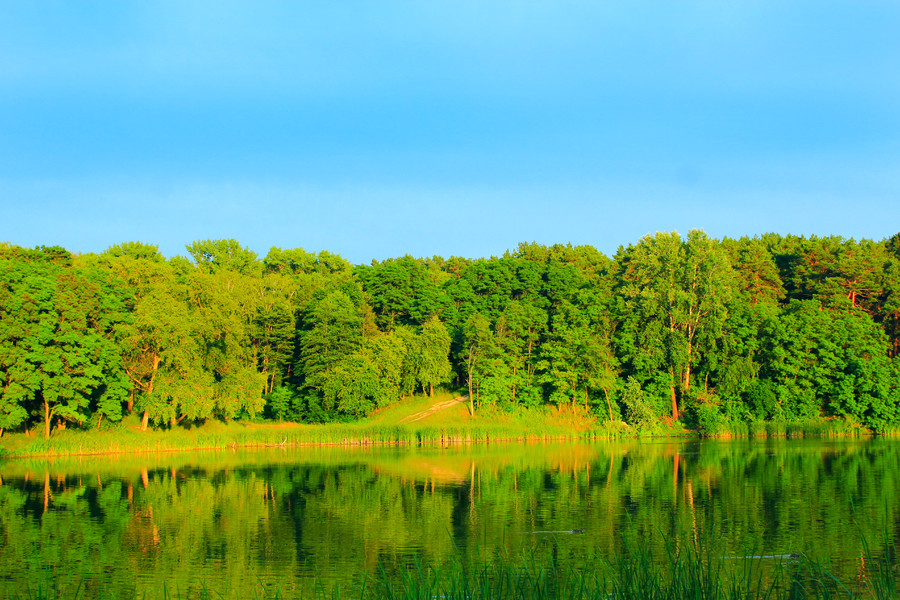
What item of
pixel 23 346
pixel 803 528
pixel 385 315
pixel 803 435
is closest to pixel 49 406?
pixel 23 346

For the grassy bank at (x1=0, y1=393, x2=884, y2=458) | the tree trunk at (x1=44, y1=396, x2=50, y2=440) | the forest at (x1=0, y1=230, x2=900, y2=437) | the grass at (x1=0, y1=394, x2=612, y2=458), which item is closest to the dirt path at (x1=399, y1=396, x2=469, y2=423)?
the grassy bank at (x1=0, y1=393, x2=884, y2=458)

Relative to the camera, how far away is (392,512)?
25.1m

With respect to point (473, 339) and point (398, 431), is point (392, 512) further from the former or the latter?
point (473, 339)

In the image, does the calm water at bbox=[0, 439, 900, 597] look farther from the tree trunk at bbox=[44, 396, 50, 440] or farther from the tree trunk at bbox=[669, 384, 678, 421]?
the tree trunk at bbox=[669, 384, 678, 421]

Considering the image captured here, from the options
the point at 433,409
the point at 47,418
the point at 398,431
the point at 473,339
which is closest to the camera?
the point at 47,418

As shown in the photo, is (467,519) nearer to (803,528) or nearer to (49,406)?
(803,528)

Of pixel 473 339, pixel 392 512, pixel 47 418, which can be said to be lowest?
pixel 392 512

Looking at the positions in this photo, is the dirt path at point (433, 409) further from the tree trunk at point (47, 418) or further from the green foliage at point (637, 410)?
the tree trunk at point (47, 418)

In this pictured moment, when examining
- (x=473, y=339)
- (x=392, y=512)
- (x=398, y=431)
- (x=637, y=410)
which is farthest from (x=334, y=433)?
(x=392, y=512)

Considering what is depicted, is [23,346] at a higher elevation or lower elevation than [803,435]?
higher

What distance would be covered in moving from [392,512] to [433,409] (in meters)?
39.2

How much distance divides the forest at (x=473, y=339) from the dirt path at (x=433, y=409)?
1.64m

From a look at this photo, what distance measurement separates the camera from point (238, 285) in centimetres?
6781

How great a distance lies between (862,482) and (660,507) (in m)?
9.64
